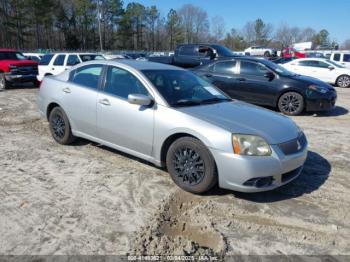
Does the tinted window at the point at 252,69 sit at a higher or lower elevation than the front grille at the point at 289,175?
higher

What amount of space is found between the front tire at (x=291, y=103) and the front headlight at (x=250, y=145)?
5962 millimetres

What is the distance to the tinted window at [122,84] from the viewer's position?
15.7ft

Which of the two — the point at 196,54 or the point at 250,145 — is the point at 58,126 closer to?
the point at 250,145

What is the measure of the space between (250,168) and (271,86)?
624cm

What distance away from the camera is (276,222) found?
3.63 meters

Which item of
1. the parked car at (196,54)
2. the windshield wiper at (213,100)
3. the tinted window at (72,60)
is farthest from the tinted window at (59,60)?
the windshield wiper at (213,100)

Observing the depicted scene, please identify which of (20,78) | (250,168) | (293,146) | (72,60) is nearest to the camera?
(250,168)

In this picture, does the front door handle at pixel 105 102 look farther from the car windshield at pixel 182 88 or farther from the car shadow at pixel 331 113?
the car shadow at pixel 331 113

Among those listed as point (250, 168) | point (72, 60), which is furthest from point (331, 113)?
point (72, 60)

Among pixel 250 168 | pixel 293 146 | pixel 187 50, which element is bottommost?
pixel 250 168

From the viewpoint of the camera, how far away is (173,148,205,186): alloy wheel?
13.4ft

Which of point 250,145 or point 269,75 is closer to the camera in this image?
point 250,145

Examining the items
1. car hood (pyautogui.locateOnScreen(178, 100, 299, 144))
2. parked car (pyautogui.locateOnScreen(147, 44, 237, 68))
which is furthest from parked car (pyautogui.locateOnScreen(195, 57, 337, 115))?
car hood (pyautogui.locateOnScreen(178, 100, 299, 144))

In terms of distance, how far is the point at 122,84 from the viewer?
16.4ft
